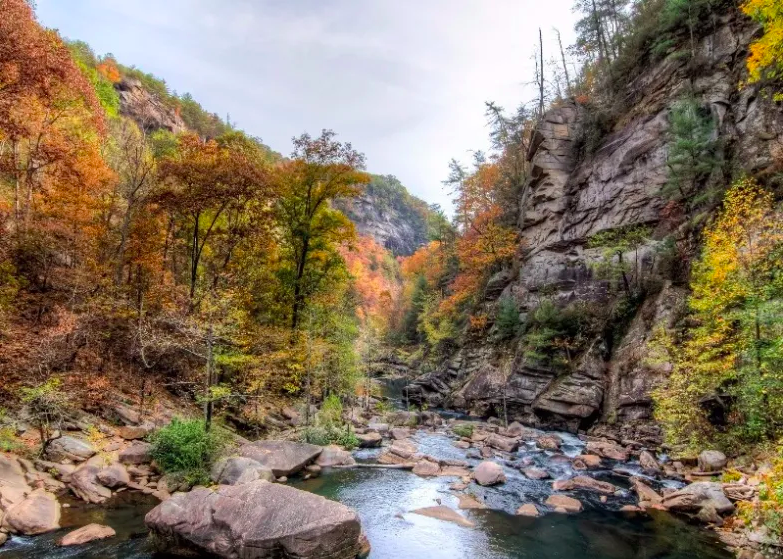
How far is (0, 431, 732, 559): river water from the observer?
10.4 meters

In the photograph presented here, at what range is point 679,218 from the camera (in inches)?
1046

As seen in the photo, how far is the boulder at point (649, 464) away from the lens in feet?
55.4

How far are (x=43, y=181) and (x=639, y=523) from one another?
2946cm

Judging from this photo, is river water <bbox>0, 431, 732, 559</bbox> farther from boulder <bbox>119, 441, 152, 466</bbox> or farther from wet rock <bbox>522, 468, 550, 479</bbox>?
boulder <bbox>119, 441, 152, 466</bbox>

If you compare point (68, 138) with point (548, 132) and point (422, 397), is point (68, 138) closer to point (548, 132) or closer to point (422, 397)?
point (422, 397)

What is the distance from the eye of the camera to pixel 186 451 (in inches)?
550

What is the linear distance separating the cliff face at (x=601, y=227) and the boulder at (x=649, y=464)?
3.11 m

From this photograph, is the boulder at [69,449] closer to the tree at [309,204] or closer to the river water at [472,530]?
the river water at [472,530]

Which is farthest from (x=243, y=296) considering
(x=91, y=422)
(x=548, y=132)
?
(x=548, y=132)

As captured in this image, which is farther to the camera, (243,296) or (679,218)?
(679,218)

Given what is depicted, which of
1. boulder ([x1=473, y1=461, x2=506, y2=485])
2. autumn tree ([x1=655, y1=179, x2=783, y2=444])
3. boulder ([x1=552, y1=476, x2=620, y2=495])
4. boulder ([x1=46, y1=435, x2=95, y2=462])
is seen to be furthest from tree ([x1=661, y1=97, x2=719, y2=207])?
boulder ([x1=46, y1=435, x2=95, y2=462])

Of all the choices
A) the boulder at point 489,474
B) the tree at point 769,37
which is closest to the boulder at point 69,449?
the boulder at point 489,474

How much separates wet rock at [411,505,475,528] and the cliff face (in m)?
13.1

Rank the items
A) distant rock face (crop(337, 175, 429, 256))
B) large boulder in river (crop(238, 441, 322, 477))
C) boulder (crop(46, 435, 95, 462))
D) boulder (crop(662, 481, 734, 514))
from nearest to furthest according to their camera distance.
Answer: boulder (crop(662, 481, 734, 514)), boulder (crop(46, 435, 95, 462)), large boulder in river (crop(238, 441, 322, 477)), distant rock face (crop(337, 175, 429, 256))
